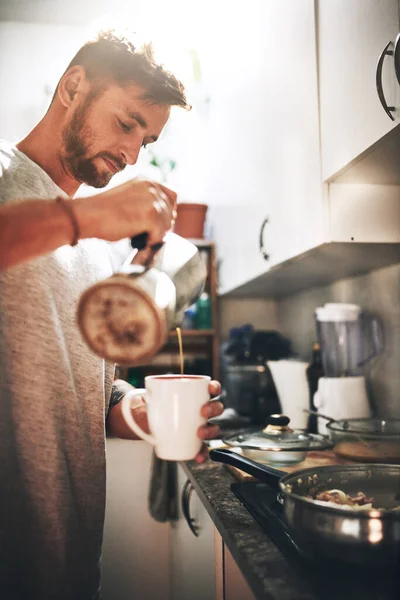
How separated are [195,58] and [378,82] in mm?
2112

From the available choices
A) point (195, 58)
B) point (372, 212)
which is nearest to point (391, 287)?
point (372, 212)

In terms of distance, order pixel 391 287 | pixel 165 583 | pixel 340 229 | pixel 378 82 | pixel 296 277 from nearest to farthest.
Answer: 1. pixel 378 82
2. pixel 340 229
3. pixel 391 287
4. pixel 296 277
5. pixel 165 583

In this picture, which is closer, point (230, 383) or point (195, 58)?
point (230, 383)

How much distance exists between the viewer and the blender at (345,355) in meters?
1.47

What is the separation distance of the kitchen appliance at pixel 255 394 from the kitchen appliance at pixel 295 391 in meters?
0.22

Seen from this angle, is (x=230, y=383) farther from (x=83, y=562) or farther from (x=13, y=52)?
(x=13, y=52)

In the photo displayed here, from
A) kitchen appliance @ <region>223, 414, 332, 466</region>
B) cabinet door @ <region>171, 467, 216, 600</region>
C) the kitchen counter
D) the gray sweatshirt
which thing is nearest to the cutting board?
kitchen appliance @ <region>223, 414, 332, 466</region>

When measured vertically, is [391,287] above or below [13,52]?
below

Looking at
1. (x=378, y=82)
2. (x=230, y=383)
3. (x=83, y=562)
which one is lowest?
(x=83, y=562)

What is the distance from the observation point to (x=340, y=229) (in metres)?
1.15

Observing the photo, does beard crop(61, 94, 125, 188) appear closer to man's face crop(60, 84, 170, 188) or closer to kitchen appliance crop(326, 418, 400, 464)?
man's face crop(60, 84, 170, 188)

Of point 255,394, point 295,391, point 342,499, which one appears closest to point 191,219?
point 255,394

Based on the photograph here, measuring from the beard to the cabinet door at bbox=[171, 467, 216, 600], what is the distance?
2.77 ft

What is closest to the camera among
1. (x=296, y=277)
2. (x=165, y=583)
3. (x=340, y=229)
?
(x=340, y=229)
